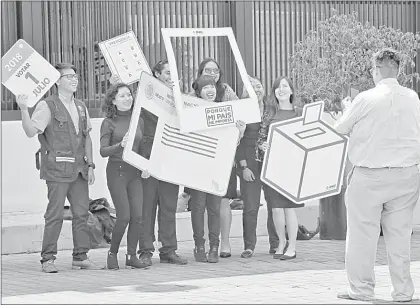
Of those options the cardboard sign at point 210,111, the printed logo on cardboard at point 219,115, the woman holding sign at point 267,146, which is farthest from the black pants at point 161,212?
the woman holding sign at point 267,146

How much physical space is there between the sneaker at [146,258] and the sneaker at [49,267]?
0.85 m

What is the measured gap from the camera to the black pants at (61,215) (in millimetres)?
10539

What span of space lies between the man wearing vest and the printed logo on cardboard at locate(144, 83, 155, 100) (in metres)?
0.63

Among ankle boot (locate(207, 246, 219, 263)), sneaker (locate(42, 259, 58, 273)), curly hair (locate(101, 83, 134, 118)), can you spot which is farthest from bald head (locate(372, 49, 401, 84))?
sneaker (locate(42, 259, 58, 273))

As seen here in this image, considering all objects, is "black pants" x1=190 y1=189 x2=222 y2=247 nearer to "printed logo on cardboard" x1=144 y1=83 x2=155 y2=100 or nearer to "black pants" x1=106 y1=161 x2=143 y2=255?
"black pants" x1=106 y1=161 x2=143 y2=255

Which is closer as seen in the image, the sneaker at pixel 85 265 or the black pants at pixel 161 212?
the sneaker at pixel 85 265

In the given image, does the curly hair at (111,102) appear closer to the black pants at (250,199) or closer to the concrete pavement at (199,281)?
the concrete pavement at (199,281)

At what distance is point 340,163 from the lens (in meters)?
11.8

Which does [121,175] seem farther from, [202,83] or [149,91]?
[202,83]

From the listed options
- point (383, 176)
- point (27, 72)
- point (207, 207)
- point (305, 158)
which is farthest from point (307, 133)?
point (383, 176)

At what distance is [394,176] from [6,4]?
21.9 ft

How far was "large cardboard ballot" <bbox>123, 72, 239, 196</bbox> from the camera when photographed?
10773mm

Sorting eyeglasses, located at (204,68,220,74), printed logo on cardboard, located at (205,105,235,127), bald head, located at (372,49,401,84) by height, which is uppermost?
bald head, located at (372,49,401,84)

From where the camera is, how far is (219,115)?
11.0m
